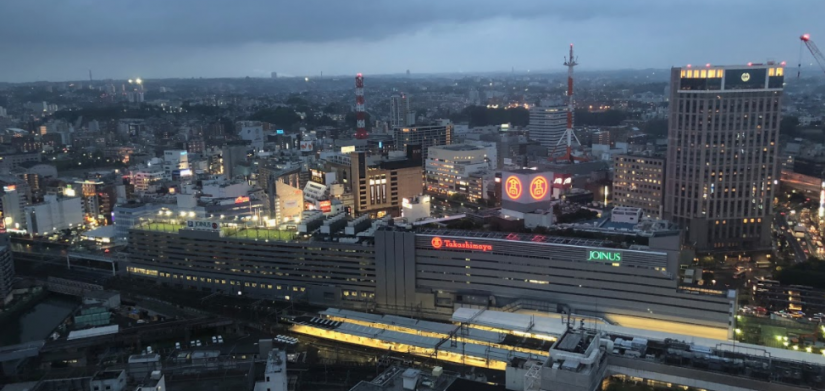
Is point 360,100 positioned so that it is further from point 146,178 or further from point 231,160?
point 146,178

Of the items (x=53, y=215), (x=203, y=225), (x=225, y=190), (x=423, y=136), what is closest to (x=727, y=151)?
(x=203, y=225)

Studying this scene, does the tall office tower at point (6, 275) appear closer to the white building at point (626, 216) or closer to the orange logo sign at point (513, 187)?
the orange logo sign at point (513, 187)

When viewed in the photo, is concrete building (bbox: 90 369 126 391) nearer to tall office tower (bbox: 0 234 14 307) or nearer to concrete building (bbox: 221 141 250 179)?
tall office tower (bbox: 0 234 14 307)

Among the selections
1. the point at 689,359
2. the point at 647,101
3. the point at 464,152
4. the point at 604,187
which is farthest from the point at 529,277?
the point at 647,101

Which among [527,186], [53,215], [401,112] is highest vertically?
[401,112]

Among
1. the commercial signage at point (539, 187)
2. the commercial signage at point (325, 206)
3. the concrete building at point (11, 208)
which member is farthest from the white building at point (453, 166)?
the concrete building at point (11, 208)

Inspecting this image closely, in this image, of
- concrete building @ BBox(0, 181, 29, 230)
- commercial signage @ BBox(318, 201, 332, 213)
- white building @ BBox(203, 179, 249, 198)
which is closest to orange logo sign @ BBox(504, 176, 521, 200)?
commercial signage @ BBox(318, 201, 332, 213)
